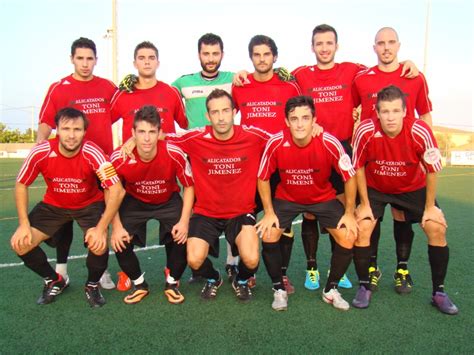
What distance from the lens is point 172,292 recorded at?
13.1 feet

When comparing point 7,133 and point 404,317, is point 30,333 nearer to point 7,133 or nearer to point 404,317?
point 404,317

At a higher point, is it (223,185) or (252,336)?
(223,185)

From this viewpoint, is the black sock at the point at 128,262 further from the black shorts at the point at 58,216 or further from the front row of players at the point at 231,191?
the black shorts at the point at 58,216

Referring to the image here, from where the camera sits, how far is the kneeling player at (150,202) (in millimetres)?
3977

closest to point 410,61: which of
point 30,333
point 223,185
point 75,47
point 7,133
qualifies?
point 223,185

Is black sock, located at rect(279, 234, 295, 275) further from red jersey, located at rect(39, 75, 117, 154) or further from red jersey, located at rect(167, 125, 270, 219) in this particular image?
red jersey, located at rect(39, 75, 117, 154)

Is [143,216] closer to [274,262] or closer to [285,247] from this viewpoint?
[274,262]

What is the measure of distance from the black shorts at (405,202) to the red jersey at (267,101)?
1.17 metres

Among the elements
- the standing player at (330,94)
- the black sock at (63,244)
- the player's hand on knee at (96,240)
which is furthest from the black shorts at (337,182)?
the black sock at (63,244)

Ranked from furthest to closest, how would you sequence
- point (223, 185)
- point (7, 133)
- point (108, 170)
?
point (7, 133), point (223, 185), point (108, 170)

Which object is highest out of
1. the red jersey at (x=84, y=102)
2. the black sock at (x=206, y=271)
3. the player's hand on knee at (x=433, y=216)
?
the red jersey at (x=84, y=102)

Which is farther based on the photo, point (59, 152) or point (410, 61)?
point (410, 61)

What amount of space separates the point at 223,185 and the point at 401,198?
1693mm

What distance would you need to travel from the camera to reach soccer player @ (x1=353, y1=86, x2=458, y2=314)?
3.73 meters
